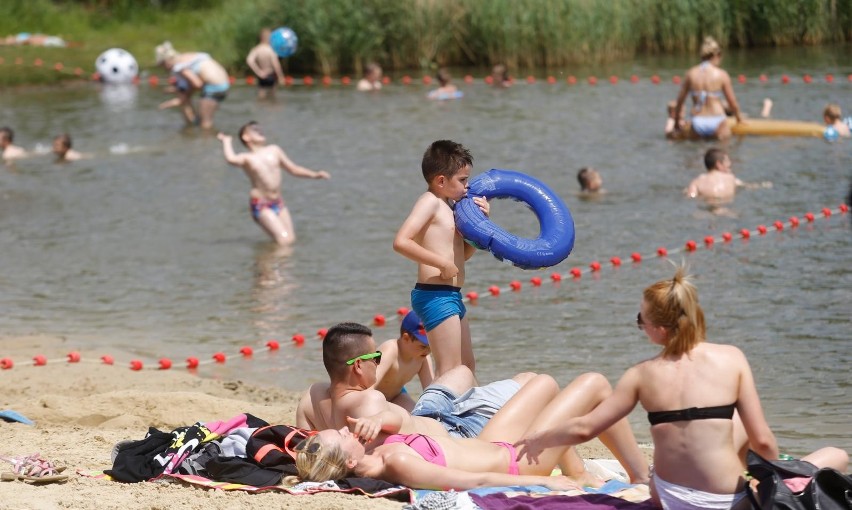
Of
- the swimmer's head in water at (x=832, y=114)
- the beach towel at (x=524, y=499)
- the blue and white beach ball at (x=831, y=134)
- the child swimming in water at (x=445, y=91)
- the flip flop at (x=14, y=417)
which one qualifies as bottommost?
the flip flop at (x=14, y=417)

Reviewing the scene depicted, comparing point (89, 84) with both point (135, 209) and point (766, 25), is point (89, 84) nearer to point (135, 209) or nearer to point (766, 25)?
point (135, 209)

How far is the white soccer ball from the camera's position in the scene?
25078 millimetres

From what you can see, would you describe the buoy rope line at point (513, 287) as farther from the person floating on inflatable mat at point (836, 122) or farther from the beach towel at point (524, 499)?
the beach towel at point (524, 499)

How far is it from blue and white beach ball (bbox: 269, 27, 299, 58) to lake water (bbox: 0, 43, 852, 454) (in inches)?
72.5

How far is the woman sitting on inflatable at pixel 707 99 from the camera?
16.5 m

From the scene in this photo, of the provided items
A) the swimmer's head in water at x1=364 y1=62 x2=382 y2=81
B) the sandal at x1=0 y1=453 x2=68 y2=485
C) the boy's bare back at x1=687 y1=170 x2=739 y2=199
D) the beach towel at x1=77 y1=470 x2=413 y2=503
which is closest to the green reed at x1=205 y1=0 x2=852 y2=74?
the swimmer's head in water at x1=364 y1=62 x2=382 y2=81

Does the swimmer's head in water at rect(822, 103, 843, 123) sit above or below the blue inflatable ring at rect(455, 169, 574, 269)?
below

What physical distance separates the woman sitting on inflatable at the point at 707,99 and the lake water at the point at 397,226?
1.11 ft

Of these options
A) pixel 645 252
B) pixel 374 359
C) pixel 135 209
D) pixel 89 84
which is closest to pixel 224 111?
pixel 89 84

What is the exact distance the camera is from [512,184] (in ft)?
23.5

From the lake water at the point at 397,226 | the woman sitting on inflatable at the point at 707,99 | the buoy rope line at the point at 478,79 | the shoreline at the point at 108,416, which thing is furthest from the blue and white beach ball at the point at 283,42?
the shoreline at the point at 108,416

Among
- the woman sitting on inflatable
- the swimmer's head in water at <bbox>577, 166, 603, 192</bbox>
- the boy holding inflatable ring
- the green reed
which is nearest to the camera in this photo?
the boy holding inflatable ring

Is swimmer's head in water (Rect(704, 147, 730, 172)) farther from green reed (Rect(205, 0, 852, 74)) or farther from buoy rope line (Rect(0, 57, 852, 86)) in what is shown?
green reed (Rect(205, 0, 852, 74))

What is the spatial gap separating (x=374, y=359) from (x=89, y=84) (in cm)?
2187
